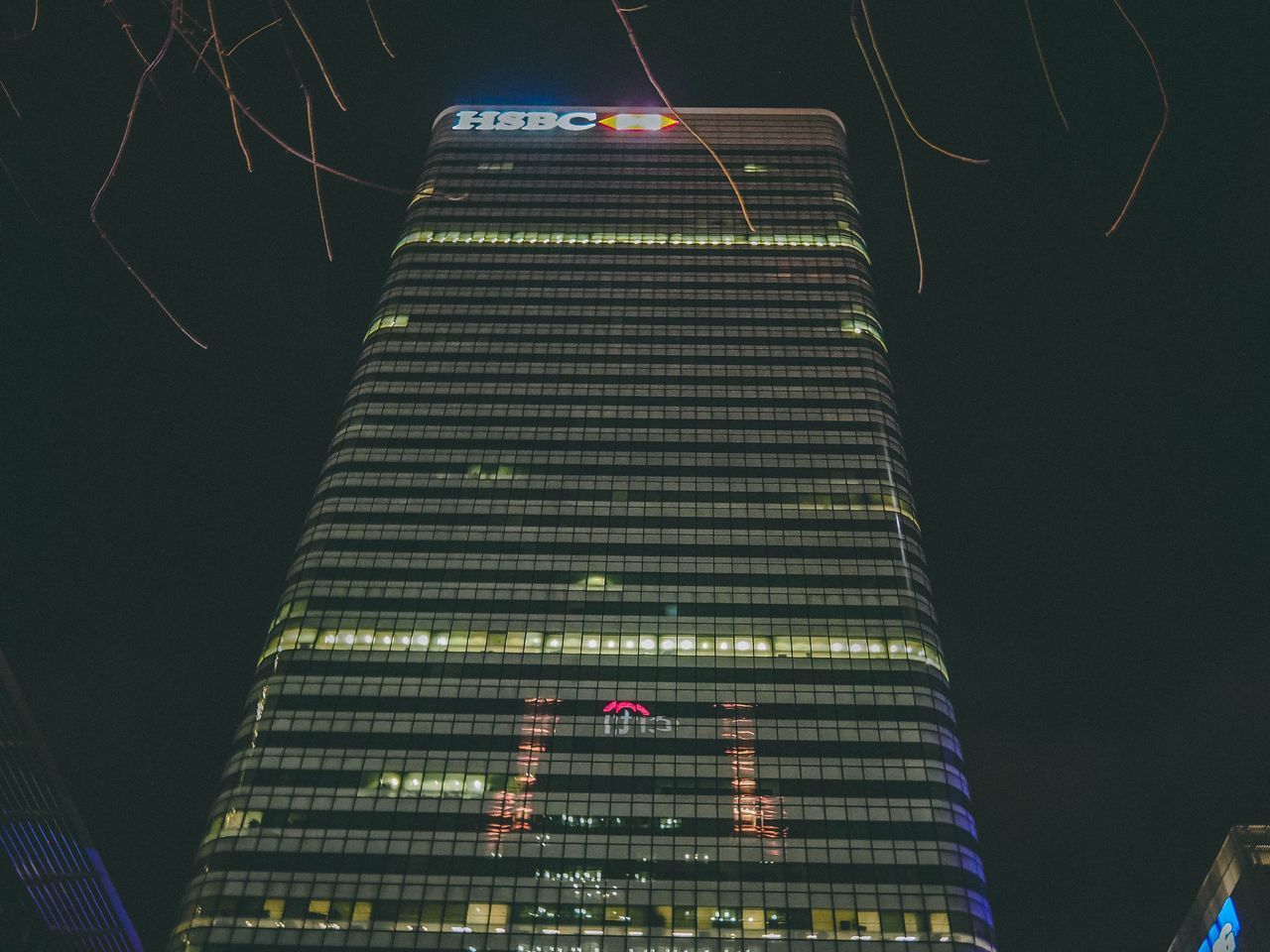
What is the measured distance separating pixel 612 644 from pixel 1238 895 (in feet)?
176

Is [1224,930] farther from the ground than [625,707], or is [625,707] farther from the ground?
[625,707]

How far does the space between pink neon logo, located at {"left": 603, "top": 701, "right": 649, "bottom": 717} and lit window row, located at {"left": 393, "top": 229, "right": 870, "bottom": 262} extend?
70.5 metres

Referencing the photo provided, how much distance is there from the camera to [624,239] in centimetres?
13875

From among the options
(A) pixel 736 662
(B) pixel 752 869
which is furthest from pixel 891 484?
(B) pixel 752 869

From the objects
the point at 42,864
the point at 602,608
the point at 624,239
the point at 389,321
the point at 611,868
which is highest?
the point at 624,239

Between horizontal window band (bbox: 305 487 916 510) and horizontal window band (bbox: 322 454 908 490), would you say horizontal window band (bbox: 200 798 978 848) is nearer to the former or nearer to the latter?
horizontal window band (bbox: 305 487 916 510)

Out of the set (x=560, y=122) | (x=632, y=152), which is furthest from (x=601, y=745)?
(x=560, y=122)

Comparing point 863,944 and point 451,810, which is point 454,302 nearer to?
point 451,810

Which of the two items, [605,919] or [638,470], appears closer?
[605,919]

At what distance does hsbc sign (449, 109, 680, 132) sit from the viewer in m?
159

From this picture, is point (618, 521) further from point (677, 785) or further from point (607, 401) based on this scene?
point (677, 785)

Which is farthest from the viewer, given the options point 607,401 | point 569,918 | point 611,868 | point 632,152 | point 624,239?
point 632,152

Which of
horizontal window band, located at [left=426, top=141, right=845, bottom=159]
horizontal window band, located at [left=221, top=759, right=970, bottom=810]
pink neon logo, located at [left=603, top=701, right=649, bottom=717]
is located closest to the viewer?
horizontal window band, located at [left=221, top=759, right=970, bottom=810]

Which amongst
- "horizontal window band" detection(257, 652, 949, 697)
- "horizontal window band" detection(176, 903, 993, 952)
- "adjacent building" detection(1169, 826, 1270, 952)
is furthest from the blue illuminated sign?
"horizontal window band" detection(257, 652, 949, 697)
